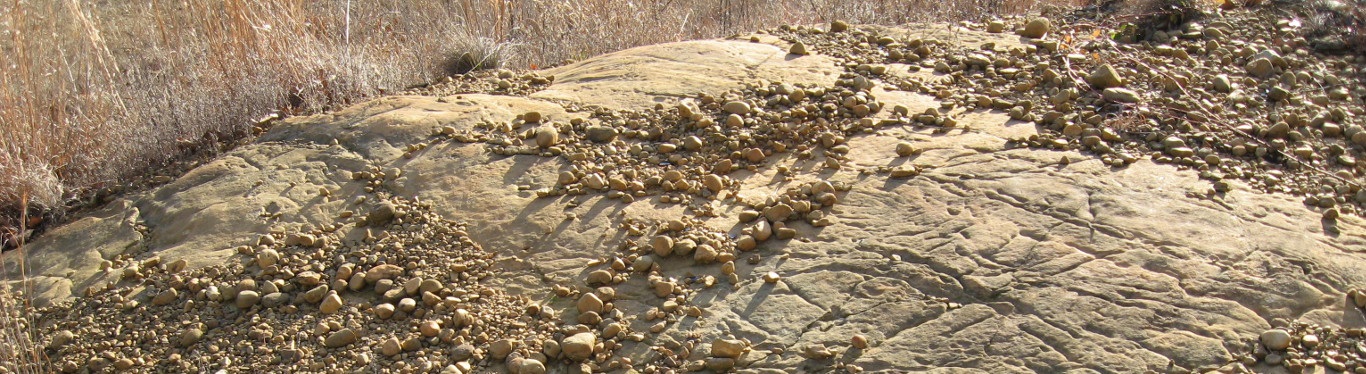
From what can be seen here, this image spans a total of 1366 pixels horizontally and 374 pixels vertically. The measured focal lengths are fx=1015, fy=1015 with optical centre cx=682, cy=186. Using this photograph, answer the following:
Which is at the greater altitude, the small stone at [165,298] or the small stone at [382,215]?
the small stone at [382,215]

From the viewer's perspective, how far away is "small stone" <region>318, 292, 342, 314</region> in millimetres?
2715

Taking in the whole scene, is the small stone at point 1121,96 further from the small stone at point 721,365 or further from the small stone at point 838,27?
the small stone at point 721,365

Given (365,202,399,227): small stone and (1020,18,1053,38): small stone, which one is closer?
(365,202,399,227): small stone

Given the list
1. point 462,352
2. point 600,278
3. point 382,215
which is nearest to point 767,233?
point 600,278

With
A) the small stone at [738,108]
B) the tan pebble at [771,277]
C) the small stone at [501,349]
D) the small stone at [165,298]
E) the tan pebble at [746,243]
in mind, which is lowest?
the small stone at [165,298]

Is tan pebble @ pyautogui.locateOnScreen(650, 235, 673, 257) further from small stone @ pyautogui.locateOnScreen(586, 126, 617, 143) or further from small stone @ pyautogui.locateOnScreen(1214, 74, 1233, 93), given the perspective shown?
small stone @ pyautogui.locateOnScreen(1214, 74, 1233, 93)

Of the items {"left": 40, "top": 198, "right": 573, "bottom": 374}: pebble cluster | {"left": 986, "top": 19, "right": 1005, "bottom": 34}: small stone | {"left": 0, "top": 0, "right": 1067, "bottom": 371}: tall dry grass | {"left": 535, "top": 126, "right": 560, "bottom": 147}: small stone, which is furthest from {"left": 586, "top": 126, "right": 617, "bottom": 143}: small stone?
{"left": 986, "top": 19, "right": 1005, "bottom": 34}: small stone

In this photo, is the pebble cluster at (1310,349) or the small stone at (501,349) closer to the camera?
the pebble cluster at (1310,349)

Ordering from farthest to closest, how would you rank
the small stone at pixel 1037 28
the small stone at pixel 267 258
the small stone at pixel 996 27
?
the small stone at pixel 996 27, the small stone at pixel 1037 28, the small stone at pixel 267 258

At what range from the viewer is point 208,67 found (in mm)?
4164

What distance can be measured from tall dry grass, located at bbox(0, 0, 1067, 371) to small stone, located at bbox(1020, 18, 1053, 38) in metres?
0.62

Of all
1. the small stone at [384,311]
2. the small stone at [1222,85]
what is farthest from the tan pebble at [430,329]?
the small stone at [1222,85]

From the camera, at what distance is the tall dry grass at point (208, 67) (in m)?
3.55

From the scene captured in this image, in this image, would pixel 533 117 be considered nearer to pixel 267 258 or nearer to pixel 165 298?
pixel 267 258
